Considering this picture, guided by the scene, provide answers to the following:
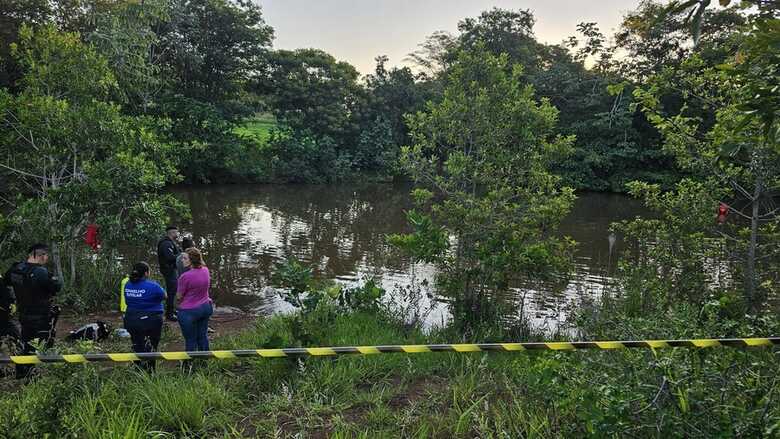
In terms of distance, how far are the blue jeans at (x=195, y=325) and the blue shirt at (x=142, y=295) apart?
32cm

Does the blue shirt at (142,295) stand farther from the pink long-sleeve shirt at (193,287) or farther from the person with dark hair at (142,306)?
the pink long-sleeve shirt at (193,287)

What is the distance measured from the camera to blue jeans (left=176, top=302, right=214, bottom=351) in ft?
19.5

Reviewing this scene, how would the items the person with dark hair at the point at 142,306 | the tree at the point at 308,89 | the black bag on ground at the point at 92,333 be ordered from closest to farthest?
the person with dark hair at the point at 142,306 < the black bag on ground at the point at 92,333 < the tree at the point at 308,89

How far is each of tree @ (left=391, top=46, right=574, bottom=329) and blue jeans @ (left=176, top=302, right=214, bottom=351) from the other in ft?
9.26

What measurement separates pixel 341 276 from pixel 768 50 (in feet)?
36.8

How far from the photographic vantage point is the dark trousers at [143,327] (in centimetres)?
573

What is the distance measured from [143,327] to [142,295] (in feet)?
1.22

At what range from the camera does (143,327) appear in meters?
5.77

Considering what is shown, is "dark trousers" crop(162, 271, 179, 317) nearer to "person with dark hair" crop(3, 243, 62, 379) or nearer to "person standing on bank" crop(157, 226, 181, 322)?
"person standing on bank" crop(157, 226, 181, 322)

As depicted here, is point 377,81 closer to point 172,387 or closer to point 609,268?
point 609,268

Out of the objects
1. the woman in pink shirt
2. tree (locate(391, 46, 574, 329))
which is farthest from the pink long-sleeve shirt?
tree (locate(391, 46, 574, 329))

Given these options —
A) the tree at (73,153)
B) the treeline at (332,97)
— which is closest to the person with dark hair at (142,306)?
the tree at (73,153)

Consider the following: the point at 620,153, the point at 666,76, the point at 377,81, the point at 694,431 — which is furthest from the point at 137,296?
the point at 377,81

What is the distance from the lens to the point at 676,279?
7535 mm
